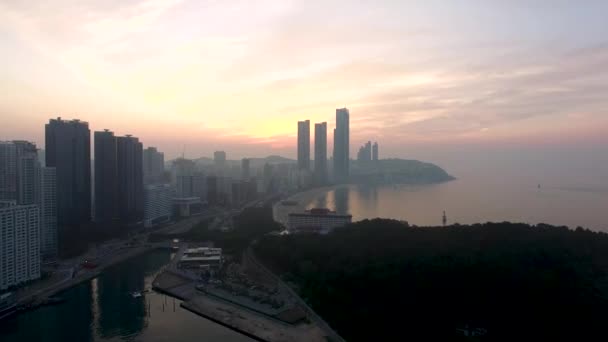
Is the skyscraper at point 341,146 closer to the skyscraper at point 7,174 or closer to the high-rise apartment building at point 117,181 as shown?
the high-rise apartment building at point 117,181

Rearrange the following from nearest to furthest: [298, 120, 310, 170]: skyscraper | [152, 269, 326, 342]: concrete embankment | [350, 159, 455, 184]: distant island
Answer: [152, 269, 326, 342]: concrete embankment → [298, 120, 310, 170]: skyscraper → [350, 159, 455, 184]: distant island

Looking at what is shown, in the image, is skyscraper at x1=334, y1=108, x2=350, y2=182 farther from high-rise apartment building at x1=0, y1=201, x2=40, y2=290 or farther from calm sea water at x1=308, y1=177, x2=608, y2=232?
high-rise apartment building at x1=0, y1=201, x2=40, y2=290

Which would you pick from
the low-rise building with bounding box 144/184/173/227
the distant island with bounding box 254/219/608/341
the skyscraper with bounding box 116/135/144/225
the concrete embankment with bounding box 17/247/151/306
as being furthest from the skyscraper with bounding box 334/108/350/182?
the distant island with bounding box 254/219/608/341

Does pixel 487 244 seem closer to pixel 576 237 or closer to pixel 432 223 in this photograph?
pixel 576 237

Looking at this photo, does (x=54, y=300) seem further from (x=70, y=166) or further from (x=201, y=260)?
(x=70, y=166)

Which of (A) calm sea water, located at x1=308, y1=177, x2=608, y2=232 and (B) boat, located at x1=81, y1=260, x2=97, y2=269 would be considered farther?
(A) calm sea water, located at x1=308, y1=177, x2=608, y2=232
